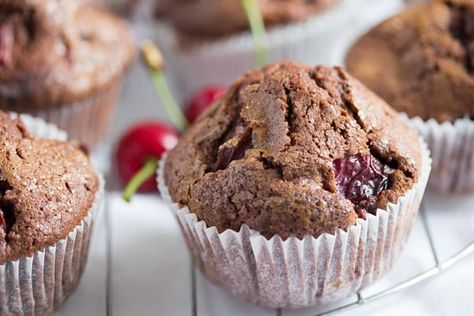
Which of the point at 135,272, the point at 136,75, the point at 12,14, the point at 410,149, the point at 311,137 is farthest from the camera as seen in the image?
the point at 136,75

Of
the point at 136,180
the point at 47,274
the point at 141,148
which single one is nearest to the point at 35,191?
the point at 47,274

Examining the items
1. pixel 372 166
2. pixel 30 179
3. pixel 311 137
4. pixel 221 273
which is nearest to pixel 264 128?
pixel 311 137

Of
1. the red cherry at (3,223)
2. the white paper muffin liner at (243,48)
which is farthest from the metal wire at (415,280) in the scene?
the white paper muffin liner at (243,48)

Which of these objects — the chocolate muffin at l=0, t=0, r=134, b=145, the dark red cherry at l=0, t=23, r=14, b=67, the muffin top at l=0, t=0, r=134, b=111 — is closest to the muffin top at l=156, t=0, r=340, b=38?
the chocolate muffin at l=0, t=0, r=134, b=145

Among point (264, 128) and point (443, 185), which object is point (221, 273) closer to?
point (264, 128)

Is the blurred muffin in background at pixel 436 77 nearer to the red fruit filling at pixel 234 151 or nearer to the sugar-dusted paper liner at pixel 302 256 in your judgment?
the sugar-dusted paper liner at pixel 302 256

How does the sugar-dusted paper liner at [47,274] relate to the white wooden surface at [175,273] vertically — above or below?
above
